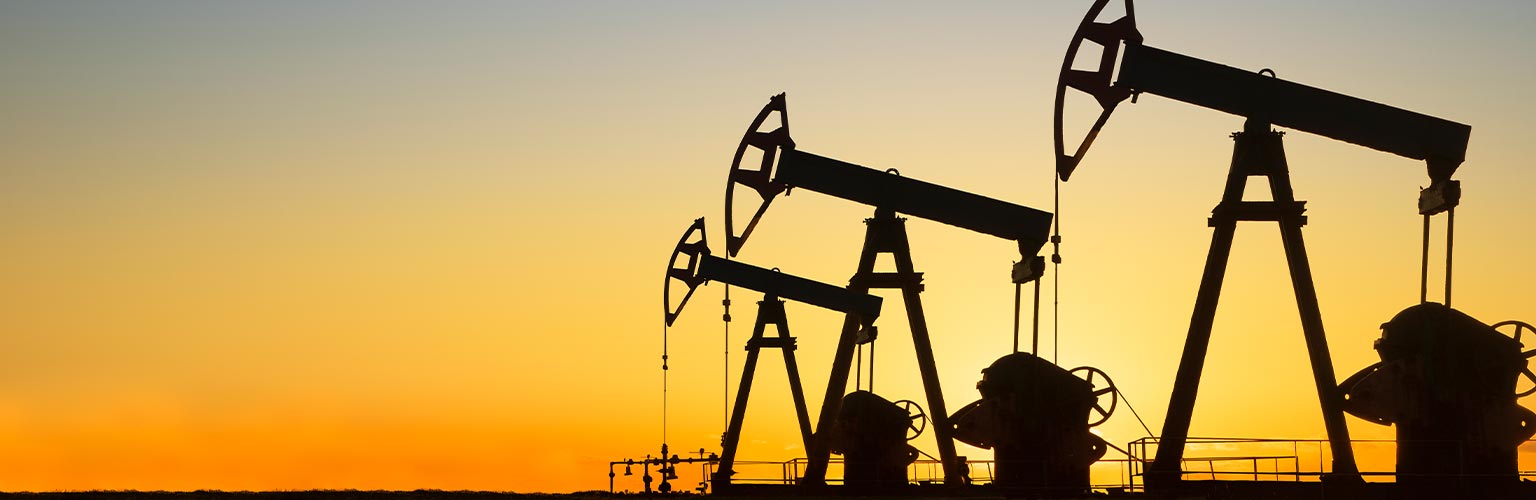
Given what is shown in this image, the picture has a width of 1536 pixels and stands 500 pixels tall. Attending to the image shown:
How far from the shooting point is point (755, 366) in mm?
56344

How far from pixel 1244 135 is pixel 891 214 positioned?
13.4 m

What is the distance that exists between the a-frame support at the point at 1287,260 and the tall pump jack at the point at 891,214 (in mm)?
7213

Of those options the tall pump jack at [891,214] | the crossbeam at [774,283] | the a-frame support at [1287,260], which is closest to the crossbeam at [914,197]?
the tall pump jack at [891,214]

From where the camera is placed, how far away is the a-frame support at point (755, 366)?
54.8 m

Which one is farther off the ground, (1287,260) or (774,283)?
(774,283)

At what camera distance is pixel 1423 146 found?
31.5 m

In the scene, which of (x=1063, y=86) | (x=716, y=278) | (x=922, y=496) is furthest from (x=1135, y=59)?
(x=716, y=278)

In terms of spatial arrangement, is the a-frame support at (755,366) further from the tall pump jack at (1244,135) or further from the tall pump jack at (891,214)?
the tall pump jack at (1244,135)

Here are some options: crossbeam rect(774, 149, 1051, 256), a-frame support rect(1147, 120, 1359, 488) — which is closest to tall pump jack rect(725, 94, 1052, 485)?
crossbeam rect(774, 149, 1051, 256)

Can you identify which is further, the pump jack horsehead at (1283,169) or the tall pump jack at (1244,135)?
the tall pump jack at (1244,135)

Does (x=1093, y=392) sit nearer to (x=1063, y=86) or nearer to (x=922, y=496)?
(x=1063, y=86)

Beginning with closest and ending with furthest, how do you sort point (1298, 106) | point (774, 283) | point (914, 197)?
1. point (1298, 106)
2. point (914, 197)
3. point (774, 283)

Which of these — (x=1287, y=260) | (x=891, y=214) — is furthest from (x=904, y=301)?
(x=1287, y=260)

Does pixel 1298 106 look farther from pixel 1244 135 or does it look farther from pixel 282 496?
pixel 282 496
